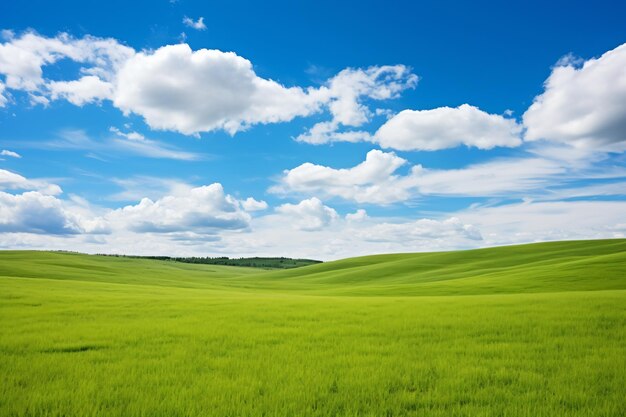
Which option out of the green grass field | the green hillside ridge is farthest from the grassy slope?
the green grass field

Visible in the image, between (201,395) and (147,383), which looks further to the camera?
(147,383)

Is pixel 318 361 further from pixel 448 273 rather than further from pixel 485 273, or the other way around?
pixel 448 273

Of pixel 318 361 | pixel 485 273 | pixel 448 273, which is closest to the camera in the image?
pixel 318 361

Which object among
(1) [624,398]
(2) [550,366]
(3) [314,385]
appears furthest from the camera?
(2) [550,366]

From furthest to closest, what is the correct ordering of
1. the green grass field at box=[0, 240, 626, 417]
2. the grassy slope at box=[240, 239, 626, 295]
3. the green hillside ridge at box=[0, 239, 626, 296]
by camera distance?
the green hillside ridge at box=[0, 239, 626, 296] < the grassy slope at box=[240, 239, 626, 295] < the green grass field at box=[0, 240, 626, 417]

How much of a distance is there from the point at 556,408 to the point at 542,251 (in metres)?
83.8

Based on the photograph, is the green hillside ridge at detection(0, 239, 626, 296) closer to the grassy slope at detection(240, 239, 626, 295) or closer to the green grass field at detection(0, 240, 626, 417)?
the grassy slope at detection(240, 239, 626, 295)

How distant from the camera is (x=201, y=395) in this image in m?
6.02

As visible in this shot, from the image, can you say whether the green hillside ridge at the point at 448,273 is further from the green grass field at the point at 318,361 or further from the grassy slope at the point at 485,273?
→ the green grass field at the point at 318,361

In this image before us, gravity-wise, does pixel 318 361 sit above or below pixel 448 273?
above

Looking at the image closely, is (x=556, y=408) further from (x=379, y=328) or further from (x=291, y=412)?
(x=379, y=328)

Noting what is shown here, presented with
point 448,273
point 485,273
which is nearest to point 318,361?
point 485,273

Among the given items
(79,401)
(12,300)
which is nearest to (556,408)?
(79,401)

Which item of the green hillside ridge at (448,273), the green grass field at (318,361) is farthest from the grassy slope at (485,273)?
the green grass field at (318,361)
